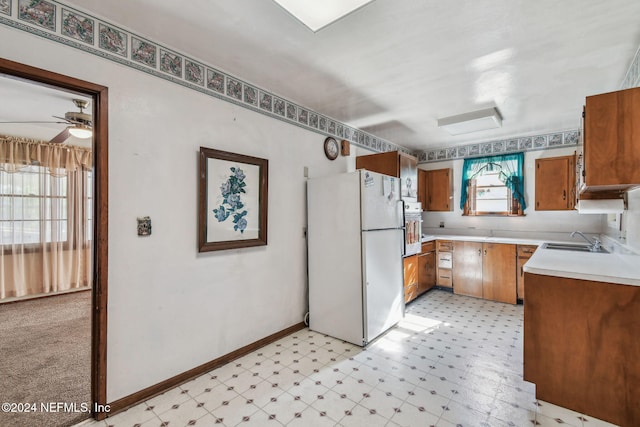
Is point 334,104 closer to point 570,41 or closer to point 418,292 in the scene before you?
point 570,41

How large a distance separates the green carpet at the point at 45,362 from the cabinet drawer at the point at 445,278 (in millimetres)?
4511

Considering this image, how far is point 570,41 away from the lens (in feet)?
6.30

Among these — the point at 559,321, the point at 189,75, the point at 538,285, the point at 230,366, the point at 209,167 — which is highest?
the point at 189,75

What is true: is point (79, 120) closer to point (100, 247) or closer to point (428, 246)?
point (100, 247)

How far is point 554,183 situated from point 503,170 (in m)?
0.69

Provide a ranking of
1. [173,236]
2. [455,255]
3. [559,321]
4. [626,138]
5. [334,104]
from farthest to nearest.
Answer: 1. [455,255]
2. [334,104]
3. [173,236]
4. [559,321]
5. [626,138]

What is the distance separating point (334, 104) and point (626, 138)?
2340 millimetres

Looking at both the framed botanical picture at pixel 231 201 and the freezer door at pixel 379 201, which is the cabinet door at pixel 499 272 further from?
the framed botanical picture at pixel 231 201

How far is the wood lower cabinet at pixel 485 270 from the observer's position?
3914 millimetres

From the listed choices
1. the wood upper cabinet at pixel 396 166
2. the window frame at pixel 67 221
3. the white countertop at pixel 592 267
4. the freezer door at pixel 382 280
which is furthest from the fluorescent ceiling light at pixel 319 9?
the window frame at pixel 67 221

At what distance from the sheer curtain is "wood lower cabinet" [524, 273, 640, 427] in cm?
513

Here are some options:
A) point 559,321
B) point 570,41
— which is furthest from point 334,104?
point 559,321

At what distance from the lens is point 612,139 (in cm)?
166

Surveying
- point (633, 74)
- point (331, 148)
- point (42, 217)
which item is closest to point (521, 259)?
point (633, 74)
